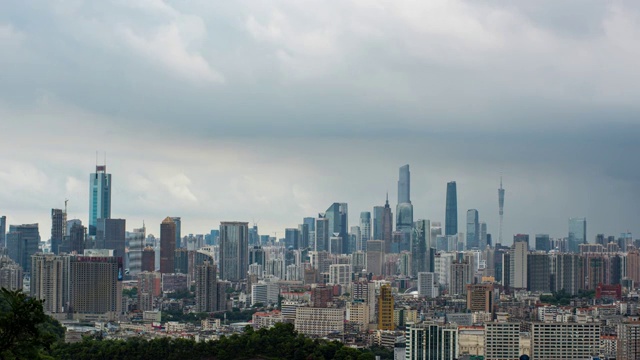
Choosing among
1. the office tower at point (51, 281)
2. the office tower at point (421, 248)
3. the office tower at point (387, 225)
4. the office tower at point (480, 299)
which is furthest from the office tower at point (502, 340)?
the office tower at point (387, 225)

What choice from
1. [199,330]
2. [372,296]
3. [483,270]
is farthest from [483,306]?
[483,270]

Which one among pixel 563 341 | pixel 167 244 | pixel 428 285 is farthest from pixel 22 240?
pixel 563 341

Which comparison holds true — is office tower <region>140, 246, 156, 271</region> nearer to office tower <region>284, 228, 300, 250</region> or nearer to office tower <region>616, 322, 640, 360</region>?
office tower <region>284, 228, 300, 250</region>

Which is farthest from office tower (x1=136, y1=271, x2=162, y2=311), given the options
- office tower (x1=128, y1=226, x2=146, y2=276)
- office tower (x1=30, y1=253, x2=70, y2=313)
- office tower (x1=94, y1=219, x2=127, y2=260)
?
office tower (x1=94, y1=219, x2=127, y2=260)

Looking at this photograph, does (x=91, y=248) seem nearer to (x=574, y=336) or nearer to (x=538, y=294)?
(x=538, y=294)

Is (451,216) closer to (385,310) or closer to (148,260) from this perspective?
(148,260)

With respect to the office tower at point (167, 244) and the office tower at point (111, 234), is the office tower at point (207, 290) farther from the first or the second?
the office tower at point (111, 234)
